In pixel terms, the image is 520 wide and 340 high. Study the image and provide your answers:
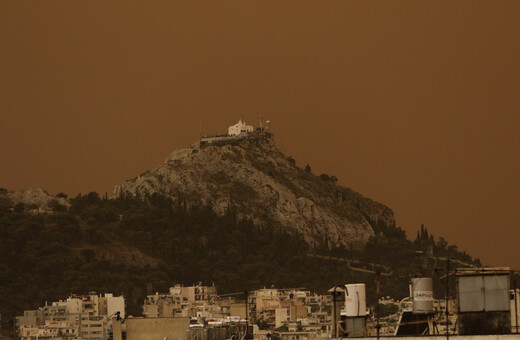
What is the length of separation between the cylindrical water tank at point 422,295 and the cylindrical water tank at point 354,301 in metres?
0.83

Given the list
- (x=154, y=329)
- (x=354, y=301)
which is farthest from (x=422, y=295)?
(x=154, y=329)

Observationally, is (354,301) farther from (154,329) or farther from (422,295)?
(154,329)

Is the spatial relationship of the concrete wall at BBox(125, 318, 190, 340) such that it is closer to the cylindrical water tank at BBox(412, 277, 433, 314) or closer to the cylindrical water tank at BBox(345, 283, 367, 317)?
the cylindrical water tank at BBox(345, 283, 367, 317)

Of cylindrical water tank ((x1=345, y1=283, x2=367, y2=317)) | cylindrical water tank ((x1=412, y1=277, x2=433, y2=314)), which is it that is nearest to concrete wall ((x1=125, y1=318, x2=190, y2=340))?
cylindrical water tank ((x1=345, y1=283, x2=367, y2=317))

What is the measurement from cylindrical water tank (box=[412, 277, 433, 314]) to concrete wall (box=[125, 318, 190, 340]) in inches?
797

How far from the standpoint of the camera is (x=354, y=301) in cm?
2036

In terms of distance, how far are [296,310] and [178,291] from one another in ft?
83.3

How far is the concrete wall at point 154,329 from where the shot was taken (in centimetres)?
3991

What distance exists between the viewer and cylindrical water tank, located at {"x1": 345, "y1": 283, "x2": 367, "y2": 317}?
66.7 feet

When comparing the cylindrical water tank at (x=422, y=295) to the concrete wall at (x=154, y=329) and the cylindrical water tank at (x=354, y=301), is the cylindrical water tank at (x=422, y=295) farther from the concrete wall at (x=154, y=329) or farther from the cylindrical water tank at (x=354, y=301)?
the concrete wall at (x=154, y=329)

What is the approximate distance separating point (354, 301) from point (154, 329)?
797 inches

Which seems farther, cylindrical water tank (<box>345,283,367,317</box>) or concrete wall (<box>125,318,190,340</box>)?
concrete wall (<box>125,318,190,340</box>)

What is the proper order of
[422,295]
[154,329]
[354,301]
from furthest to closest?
[154,329], [354,301], [422,295]

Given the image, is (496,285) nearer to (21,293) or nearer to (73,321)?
(73,321)
